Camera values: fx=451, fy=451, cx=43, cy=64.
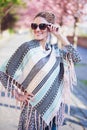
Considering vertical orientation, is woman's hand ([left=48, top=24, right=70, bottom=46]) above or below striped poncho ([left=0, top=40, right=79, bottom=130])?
above

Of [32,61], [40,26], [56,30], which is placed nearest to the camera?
[32,61]

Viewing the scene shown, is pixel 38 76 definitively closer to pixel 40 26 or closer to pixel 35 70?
pixel 35 70

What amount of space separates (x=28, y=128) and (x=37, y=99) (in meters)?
0.30

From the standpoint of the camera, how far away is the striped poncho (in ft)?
14.4

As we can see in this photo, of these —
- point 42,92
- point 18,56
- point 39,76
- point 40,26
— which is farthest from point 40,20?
point 42,92

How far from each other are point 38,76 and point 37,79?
3 cm

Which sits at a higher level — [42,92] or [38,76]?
[38,76]

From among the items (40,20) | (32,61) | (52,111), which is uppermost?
(40,20)

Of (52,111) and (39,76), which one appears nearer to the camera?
(39,76)

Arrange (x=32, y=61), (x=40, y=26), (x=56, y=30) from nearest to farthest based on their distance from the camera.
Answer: (x=32, y=61)
(x=40, y=26)
(x=56, y=30)

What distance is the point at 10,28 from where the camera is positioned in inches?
2608

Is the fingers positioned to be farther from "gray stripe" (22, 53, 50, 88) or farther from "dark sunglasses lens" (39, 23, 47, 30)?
"gray stripe" (22, 53, 50, 88)

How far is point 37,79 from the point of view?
4434 mm

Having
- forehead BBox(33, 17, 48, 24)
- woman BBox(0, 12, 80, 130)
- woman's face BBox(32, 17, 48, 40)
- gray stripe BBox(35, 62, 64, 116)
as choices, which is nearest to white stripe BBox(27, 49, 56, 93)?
woman BBox(0, 12, 80, 130)
